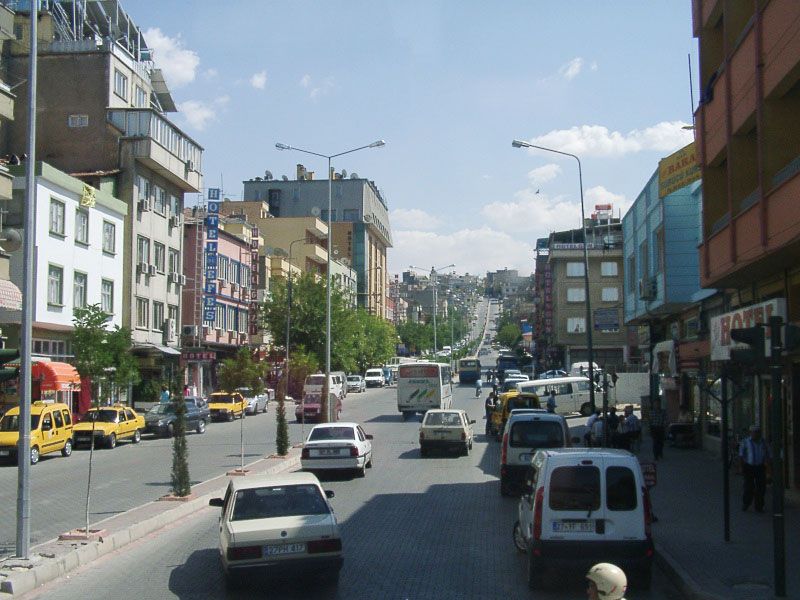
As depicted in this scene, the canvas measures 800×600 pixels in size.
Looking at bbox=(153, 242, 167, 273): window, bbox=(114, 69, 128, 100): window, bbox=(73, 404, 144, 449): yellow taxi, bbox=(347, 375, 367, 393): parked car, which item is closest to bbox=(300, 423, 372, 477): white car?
bbox=(73, 404, 144, 449): yellow taxi

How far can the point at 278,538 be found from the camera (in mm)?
11227

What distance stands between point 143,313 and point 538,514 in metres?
41.9

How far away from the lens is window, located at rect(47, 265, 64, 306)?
39.5m

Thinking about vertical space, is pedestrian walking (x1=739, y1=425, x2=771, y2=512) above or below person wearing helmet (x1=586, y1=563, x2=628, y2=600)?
below

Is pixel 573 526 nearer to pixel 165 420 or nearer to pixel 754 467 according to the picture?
pixel 754 467

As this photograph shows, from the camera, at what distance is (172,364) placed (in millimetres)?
54875

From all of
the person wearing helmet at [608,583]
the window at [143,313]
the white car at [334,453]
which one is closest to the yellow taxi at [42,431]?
the white car at [334,453]

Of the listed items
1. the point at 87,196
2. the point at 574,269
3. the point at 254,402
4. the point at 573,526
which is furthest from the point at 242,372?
the point at 574,269

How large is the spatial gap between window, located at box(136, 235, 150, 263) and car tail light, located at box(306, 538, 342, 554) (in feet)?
132

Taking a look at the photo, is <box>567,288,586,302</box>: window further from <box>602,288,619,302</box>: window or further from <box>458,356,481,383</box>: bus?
<box>458,356,481,383</box>: bus

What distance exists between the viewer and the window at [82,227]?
4229 centimetres

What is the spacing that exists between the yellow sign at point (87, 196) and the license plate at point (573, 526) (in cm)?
3575

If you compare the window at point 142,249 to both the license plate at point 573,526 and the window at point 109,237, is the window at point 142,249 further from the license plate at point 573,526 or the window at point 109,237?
the license plate at point 573,526

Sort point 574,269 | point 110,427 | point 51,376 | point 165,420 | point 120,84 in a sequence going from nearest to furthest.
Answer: point 110,427 < point 51,376 < point 165,420 < point 120,84 < point 574,269
